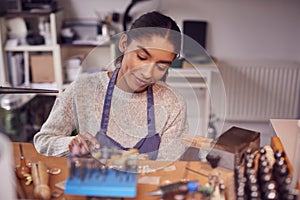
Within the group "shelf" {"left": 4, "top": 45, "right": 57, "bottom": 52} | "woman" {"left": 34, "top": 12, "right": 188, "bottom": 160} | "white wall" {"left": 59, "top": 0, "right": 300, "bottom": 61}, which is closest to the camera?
"woman" {"left": 34, "top": 12, "right": 188, "bottom": 160}

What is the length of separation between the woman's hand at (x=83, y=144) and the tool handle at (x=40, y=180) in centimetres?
8

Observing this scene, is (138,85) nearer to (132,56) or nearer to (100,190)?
(132,56)

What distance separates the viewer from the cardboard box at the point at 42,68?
240 centimetres

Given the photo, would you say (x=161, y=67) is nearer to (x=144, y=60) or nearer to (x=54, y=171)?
(x=144, y=60)

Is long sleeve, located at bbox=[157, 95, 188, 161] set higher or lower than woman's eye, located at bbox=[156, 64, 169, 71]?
lower

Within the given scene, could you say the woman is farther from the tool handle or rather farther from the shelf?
the shelf

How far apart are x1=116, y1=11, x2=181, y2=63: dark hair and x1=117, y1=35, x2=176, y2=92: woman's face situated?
13 mm

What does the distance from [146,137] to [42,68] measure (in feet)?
5.24

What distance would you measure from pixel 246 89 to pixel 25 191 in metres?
2.19

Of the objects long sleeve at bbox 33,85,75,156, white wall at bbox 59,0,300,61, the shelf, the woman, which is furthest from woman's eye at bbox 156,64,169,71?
white wall at bbox 59,0,300,61

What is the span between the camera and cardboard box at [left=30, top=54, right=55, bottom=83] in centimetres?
240

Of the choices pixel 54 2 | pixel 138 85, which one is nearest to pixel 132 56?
pixel 138 85

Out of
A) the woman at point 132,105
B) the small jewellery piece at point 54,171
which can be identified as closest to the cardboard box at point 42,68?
the woman at point 132,105

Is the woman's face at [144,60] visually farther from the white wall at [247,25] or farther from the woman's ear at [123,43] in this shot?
the white wall at [247,25]
